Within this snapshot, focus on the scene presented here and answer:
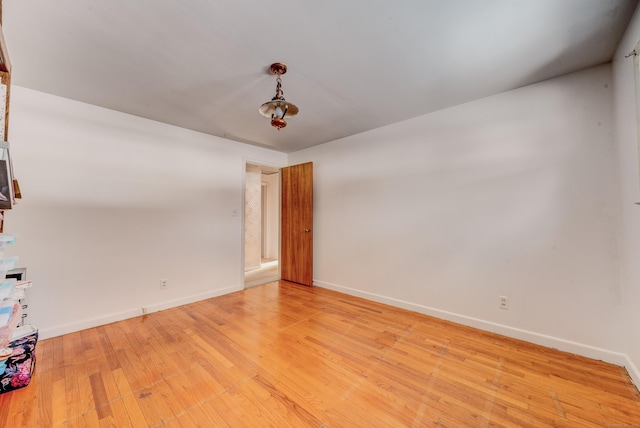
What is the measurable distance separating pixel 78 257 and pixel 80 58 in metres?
1.86

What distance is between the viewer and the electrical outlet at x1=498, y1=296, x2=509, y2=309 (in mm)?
2375

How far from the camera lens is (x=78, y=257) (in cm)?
252

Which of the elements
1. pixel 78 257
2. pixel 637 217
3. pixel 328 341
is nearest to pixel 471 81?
pixel 637 217

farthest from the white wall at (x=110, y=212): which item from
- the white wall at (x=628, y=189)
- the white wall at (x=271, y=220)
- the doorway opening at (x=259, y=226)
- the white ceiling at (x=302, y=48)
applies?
the white wall at (x=628, y=189)

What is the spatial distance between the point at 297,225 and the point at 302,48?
2917mm

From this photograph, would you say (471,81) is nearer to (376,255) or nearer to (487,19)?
(487,19)

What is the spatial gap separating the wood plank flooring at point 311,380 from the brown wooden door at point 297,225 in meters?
1.58

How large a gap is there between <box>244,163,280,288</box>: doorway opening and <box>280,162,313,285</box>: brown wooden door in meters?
0.23

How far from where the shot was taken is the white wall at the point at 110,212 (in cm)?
232

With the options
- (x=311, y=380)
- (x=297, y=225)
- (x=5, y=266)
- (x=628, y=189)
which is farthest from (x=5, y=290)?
(x=297, y=225)

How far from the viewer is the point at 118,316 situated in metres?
2.72

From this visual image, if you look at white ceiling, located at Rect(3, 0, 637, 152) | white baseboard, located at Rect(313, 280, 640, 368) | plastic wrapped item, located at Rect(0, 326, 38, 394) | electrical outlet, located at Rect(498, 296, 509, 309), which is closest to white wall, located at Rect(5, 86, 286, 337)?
white ceiling, located at Rect(3, 0, 637, 152)

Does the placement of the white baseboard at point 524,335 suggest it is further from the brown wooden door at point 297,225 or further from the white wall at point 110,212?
the white wall at point 110,212

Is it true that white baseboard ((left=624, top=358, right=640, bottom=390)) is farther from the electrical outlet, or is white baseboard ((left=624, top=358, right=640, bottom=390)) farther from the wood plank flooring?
the electrical outlet
